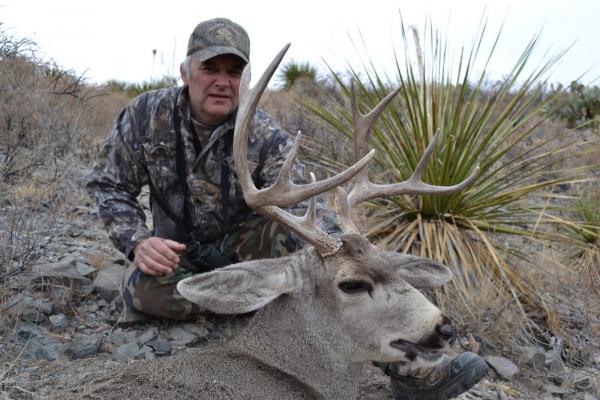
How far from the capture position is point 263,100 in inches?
548

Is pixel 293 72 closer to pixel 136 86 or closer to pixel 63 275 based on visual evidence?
pixel 136 86

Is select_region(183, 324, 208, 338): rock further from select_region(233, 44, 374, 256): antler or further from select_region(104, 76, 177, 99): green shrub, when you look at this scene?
select_region(104, 76, 177, 99): green shrub

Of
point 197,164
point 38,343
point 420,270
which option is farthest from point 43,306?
point 420,270

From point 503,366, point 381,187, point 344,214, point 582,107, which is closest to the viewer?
point 344,214

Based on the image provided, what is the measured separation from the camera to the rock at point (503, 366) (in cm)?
469

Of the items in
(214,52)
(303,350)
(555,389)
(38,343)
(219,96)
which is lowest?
(555,389)

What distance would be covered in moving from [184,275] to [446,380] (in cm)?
197

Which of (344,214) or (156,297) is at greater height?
(344,214)

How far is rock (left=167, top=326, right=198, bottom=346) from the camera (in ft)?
15.5

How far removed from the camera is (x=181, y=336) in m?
4.77

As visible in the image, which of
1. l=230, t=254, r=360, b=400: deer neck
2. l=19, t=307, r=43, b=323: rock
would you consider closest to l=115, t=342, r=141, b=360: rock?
l=19, t=307, r=43, b=323: rock

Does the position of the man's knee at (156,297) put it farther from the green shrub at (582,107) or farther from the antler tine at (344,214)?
the green shrub at (582,107)

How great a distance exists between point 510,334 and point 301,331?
2.21 m

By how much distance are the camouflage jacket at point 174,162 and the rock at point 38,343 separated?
1089 mm
